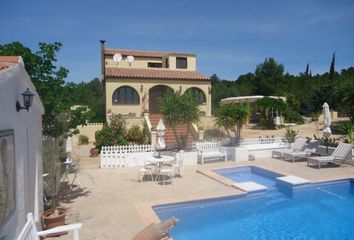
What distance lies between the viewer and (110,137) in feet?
66.5

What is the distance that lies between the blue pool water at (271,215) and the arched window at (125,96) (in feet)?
52.5

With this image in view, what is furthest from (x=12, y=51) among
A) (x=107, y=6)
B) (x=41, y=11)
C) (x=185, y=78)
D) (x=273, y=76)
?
(x=273, y=76)

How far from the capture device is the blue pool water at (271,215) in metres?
8.70

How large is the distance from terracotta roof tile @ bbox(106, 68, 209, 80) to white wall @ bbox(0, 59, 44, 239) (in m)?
17.9

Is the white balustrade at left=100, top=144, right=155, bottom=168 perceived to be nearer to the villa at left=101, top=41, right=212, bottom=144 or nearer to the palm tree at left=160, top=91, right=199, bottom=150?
the palm tree at left=160, top=91, right=199, bottom=150

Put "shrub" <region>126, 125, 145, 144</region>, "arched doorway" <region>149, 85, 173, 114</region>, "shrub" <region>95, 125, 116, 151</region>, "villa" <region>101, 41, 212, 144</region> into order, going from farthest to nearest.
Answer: "arched doorway" <region>149, 85, 173, 114</region>, "villa" <region>101, 41, 212, 144</region>, "shrub" <region>126, 125, 145, 144</region>, "shrub" <region>95, 125, 116, 151</region>

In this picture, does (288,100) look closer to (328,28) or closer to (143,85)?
(328,28)

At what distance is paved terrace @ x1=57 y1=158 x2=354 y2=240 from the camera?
8.23 m

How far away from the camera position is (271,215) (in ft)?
33.5

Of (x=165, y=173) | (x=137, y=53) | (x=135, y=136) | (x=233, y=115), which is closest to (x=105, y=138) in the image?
(x=135, y=136)

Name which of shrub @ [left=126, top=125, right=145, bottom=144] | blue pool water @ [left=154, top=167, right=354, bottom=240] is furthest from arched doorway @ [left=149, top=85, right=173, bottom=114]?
blue pool water @ [left=154, top=167, right=354, bottom=240]

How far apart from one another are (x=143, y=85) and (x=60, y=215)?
18.8m

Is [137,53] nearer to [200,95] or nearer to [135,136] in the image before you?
[200,95]

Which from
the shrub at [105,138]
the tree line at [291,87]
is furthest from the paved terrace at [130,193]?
the tree line at [291,87]
